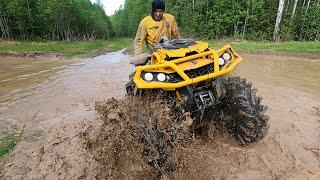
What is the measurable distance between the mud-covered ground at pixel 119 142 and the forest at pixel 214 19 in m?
20.9


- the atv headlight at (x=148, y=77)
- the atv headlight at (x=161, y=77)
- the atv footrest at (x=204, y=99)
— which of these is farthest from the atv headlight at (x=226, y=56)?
the atv headlight at (x=148, y=77)

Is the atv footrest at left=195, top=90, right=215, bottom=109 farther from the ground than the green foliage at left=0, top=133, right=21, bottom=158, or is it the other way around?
the atv footrest at left=195, top=90, right=215, bottom=109

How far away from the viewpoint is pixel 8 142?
561 cm

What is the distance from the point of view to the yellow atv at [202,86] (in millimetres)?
3998

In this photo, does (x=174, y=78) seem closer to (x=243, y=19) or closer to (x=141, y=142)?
(x=141, y=142)

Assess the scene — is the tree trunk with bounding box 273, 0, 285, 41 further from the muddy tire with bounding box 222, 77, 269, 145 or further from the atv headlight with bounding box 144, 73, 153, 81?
the atv headlight with bounding box 144, 73, 153, 81

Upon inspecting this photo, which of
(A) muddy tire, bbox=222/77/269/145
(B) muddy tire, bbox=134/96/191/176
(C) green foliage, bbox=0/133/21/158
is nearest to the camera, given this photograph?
(B) muddy tire, bbox=134/96/191/176

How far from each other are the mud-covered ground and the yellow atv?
1.35ft

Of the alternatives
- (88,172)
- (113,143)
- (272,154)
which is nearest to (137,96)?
(113,143)

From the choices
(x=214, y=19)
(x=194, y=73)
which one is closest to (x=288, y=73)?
(x=194, y=73)

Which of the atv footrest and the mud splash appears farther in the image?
the atv footrest

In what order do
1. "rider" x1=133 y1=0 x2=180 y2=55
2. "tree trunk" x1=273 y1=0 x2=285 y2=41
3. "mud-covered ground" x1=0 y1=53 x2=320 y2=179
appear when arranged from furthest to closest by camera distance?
"tree trunk" x1=273 y1=0 x2=285 y2=41
"rider" x1=133 y1=0 x2=180 y2=55
"mud-covered ground" x1=0 y1=53 x2=320 y2=179

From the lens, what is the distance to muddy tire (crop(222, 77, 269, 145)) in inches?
180

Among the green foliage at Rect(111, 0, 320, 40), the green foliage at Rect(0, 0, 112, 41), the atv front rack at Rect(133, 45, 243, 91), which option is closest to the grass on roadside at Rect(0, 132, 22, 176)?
the atv front rack at Rect(133, 45, 243, 91)
